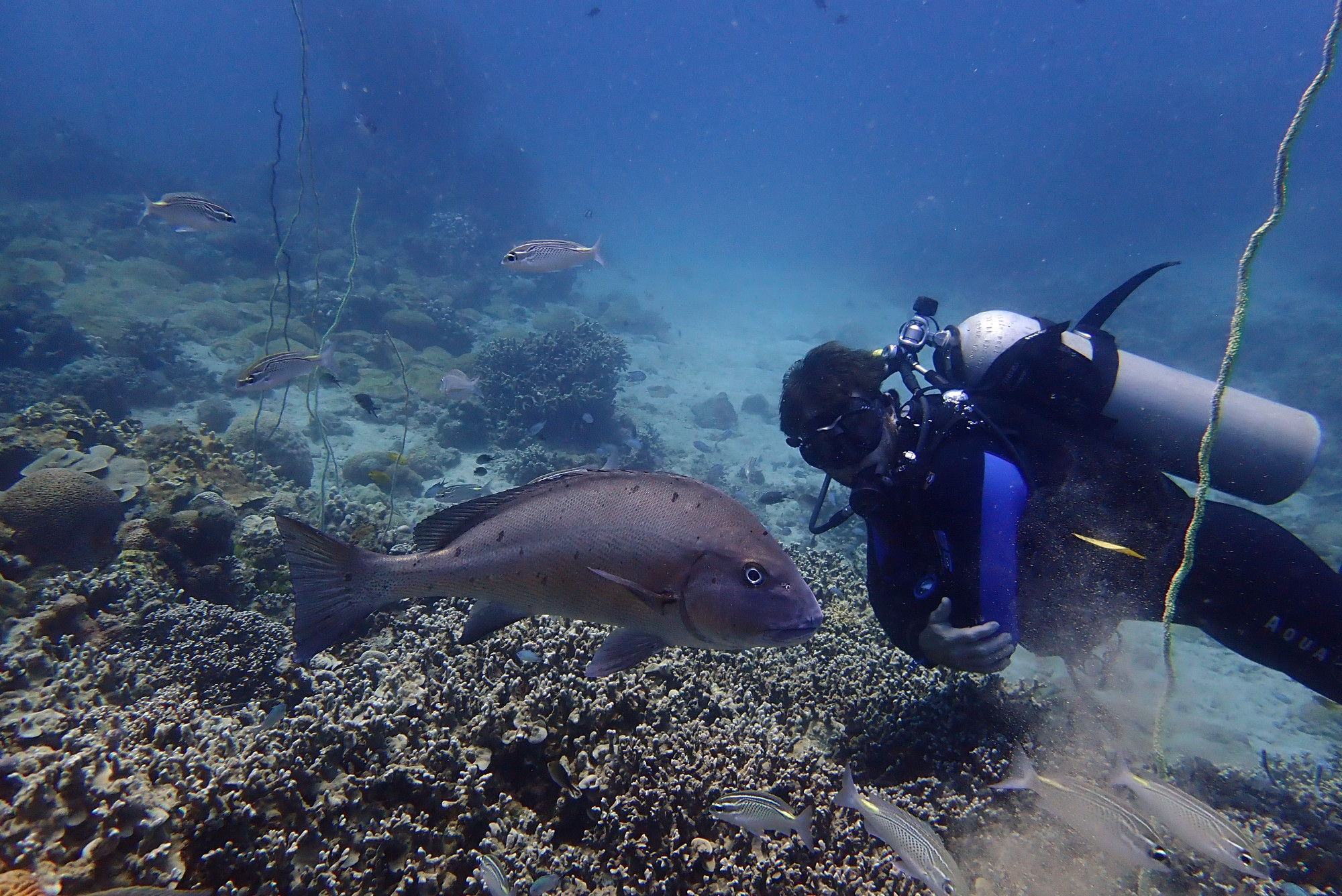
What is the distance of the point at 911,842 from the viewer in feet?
7.80

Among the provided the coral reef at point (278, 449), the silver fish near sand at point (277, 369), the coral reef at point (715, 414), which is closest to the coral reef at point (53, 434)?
the coral reef at point (278, 449)

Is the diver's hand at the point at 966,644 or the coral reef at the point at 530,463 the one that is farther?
the coral reef at the point at 530,463

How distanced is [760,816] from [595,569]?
5.45ft

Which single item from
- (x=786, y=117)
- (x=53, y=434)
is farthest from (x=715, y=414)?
(x=786, y=117)

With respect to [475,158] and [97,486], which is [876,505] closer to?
[97,486]

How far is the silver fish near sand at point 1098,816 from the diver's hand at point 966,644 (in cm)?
59

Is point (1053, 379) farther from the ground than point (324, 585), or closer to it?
farther from the ground

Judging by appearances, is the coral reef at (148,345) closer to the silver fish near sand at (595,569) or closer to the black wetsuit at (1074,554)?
the silver fish near sand at (595,569)

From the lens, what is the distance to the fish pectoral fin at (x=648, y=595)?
1.59 metres

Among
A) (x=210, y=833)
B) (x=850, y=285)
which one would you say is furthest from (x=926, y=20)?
(x=210, y=833)

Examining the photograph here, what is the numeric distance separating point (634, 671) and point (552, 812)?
892 mm

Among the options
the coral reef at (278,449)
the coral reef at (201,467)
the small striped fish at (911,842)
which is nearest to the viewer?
the small striped fish at (911,842)

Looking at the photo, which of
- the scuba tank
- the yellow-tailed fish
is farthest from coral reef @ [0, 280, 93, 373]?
the yellow-tailed fish

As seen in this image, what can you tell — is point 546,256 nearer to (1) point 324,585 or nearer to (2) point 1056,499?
(1) point 324,585
